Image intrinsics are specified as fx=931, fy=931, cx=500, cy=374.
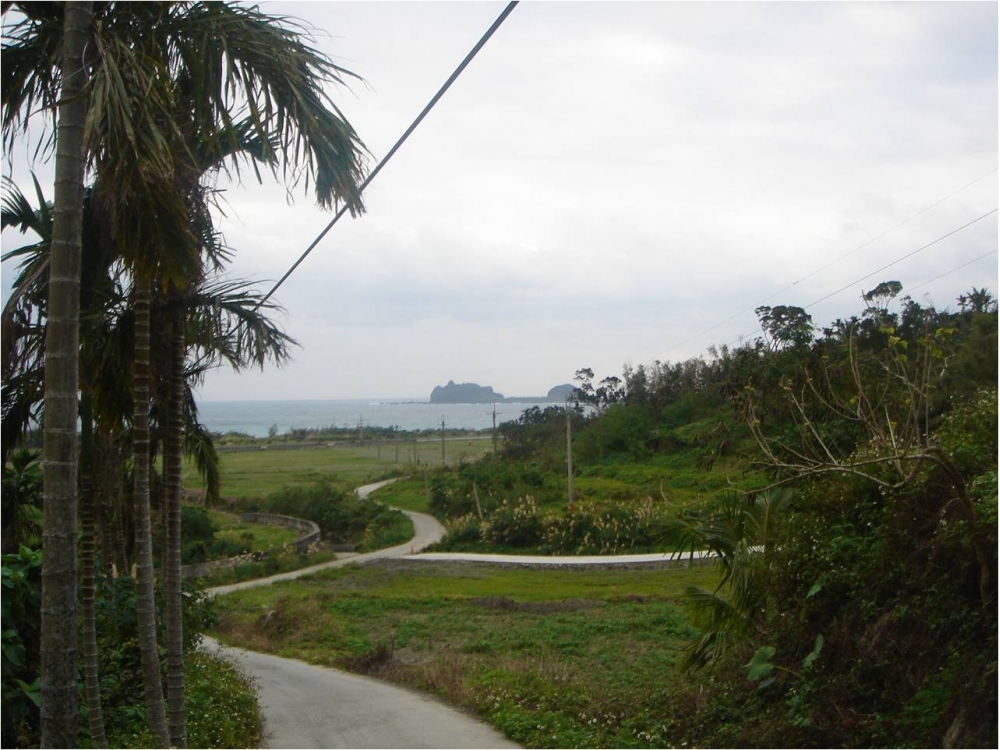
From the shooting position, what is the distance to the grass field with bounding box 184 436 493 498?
66.4 metres

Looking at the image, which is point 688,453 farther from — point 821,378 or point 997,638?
point 997,638

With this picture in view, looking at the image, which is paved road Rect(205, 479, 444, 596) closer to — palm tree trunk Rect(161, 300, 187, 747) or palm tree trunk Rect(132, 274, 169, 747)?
palm tree trunk Rect(161, 300, 187, 747)

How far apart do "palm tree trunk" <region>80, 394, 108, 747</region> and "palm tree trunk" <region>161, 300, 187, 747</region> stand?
2.01 feet

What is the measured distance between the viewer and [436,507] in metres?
53.0

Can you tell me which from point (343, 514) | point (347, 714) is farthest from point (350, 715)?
point (343, 514)

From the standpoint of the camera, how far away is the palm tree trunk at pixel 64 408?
4734 mm

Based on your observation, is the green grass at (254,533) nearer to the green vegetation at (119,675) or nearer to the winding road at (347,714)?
the winding road at (347,714)

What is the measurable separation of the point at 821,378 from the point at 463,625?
485 inches

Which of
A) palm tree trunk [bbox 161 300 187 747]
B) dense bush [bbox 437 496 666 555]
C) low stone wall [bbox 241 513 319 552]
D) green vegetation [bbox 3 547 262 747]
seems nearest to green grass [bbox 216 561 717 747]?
green vegetation [bbox 3 547 262 747]

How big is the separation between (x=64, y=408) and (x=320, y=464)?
283ft

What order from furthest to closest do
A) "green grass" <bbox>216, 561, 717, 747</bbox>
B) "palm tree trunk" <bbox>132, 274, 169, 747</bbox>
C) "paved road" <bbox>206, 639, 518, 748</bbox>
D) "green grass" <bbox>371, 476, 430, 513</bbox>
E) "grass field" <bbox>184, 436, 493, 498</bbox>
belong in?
"grass field" <bbox>184, 436, 493, 498</bbox>, "green grass" <bbox>371, 476, 430, 513</bbox>, "green grass" <bbox>216, 561, 717, 747</bbox>, "paved road" <bbox>206, 639, 518, 748</bbox>, "palm tree trunk" <bbox>132, 274, 169, 747</bbox>

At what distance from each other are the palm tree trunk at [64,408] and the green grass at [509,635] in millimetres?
6021

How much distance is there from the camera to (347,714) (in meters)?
12.1

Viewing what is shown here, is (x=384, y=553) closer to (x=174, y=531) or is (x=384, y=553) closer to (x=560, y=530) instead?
(x=560, y=530)
